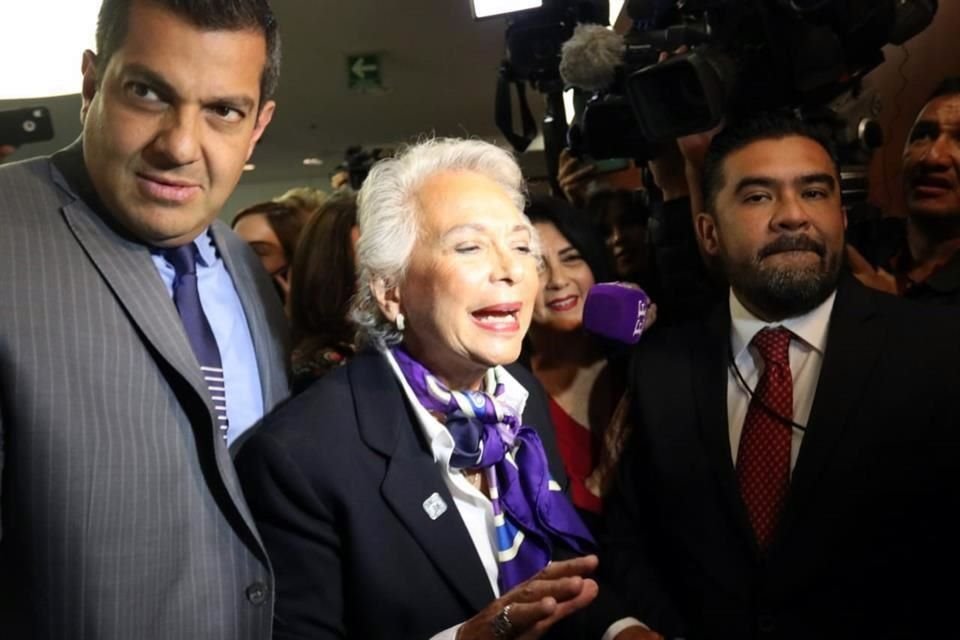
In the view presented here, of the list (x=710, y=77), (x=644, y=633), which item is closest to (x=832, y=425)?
(x=644, y=633)

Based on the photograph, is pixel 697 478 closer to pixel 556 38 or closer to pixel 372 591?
pixel 372 591

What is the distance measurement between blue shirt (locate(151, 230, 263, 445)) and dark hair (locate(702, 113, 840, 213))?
36.3 inches

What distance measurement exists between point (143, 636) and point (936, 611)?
47.6 inches

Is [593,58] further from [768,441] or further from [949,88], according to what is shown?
[768,441]

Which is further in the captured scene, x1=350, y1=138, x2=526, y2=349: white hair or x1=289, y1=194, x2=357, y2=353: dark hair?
x1=289, y1=194, x2=357, y2=353: dark hair

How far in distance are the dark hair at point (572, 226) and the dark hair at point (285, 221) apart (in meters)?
0.98

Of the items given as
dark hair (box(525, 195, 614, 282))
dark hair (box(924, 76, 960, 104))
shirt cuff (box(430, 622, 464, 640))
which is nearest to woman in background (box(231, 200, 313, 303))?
dark hair (box(525, 195, 614, 282))

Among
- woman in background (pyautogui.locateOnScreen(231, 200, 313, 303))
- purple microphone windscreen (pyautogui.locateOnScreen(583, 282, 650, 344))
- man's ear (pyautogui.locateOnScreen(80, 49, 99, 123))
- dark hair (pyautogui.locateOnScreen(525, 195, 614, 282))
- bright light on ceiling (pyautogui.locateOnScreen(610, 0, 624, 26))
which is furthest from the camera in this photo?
bright light on ceiling (pyautogui.locateOnScreen(610, 0, 624, 26))

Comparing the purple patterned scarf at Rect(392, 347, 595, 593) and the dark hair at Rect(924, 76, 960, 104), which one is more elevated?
the dark hair at Rect(924, 76, 960, 104)

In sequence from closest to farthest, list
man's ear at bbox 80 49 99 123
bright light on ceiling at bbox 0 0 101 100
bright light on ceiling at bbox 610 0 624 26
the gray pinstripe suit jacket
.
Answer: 1. the gray pinstripe suit jacket
2. man's ear at bbox 80 49 99 123
3. bright light on ceiling at bbox 0 0 101 100
4. bright light on ceiling at bbox 610 0 624 26

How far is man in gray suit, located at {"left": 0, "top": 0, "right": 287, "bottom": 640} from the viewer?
3.25 feet

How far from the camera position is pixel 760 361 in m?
1.52

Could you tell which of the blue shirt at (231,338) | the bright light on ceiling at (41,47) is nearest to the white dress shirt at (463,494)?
the blue shirt at (231,338)

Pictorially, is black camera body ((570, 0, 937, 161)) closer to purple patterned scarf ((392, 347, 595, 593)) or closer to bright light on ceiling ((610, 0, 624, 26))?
purple patterned scarf ((392, 347, 595, 593))
